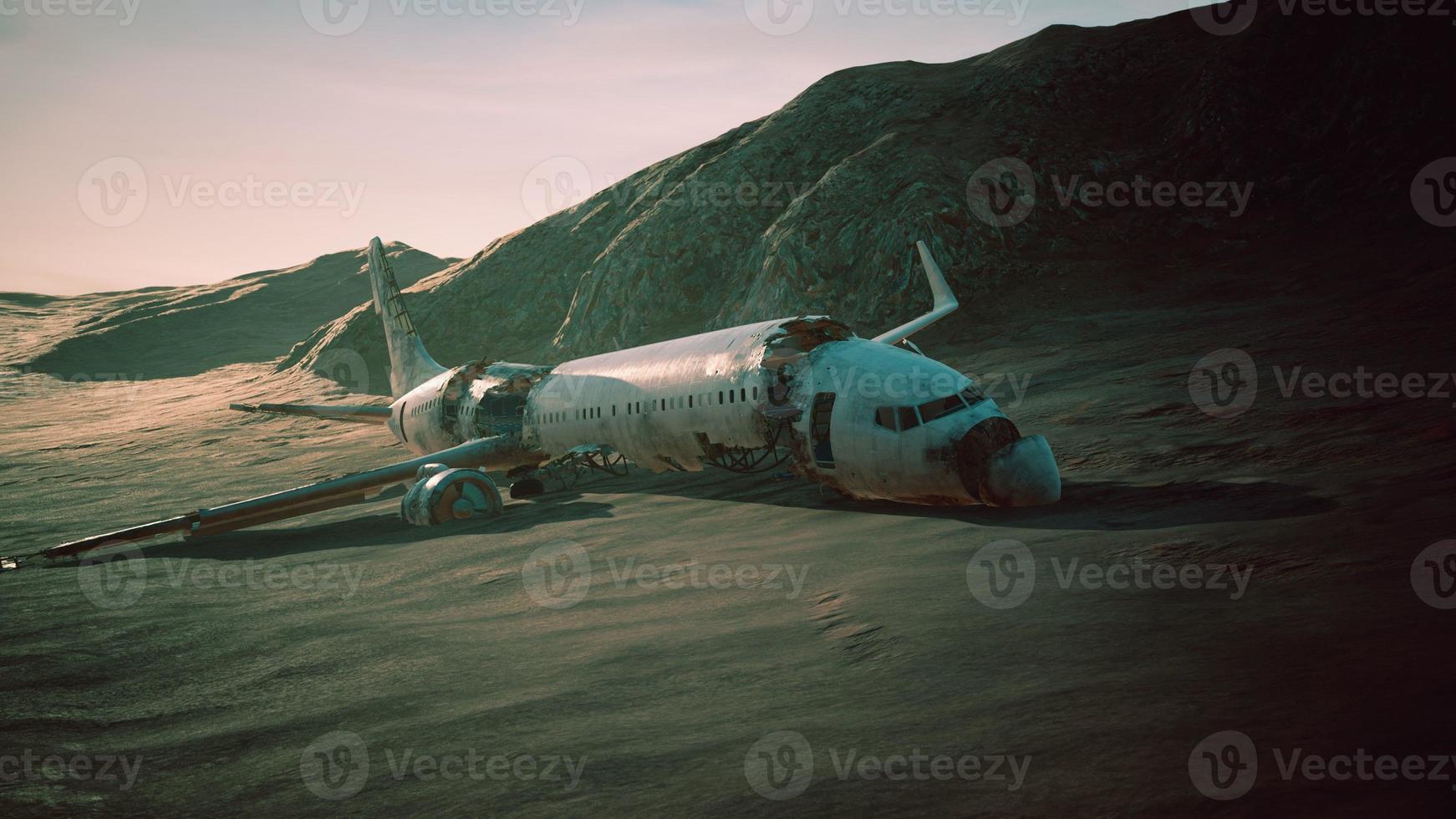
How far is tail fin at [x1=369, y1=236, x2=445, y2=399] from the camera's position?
39.2 m

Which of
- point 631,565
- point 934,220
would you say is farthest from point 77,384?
point 631,565

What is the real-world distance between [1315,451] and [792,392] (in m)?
9.87

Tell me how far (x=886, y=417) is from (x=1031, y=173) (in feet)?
128

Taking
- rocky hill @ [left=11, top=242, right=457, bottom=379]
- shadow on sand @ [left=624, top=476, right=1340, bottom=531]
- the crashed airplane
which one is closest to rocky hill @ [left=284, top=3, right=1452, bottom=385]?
the crashed airplane

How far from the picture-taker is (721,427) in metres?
21.3

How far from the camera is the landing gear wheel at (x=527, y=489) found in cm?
2636

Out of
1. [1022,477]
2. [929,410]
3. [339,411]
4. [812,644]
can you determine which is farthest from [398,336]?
[812,644]

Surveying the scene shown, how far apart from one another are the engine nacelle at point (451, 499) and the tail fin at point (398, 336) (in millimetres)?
15297

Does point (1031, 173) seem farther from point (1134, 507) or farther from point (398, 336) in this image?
point (1134, 507)

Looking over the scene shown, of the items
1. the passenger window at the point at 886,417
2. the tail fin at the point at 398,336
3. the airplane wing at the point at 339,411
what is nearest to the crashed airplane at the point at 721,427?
the passenger window at the point at 886,417

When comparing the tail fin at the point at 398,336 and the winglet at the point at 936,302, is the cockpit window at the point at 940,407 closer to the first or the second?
the winglet at the point at 936,302

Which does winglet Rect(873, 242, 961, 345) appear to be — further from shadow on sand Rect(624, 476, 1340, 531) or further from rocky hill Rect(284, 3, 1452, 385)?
rocky hill Rect(284, 3, 1452, 385)

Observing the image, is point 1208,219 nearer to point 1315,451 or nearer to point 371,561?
point 1315,451

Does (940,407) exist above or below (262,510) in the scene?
below
